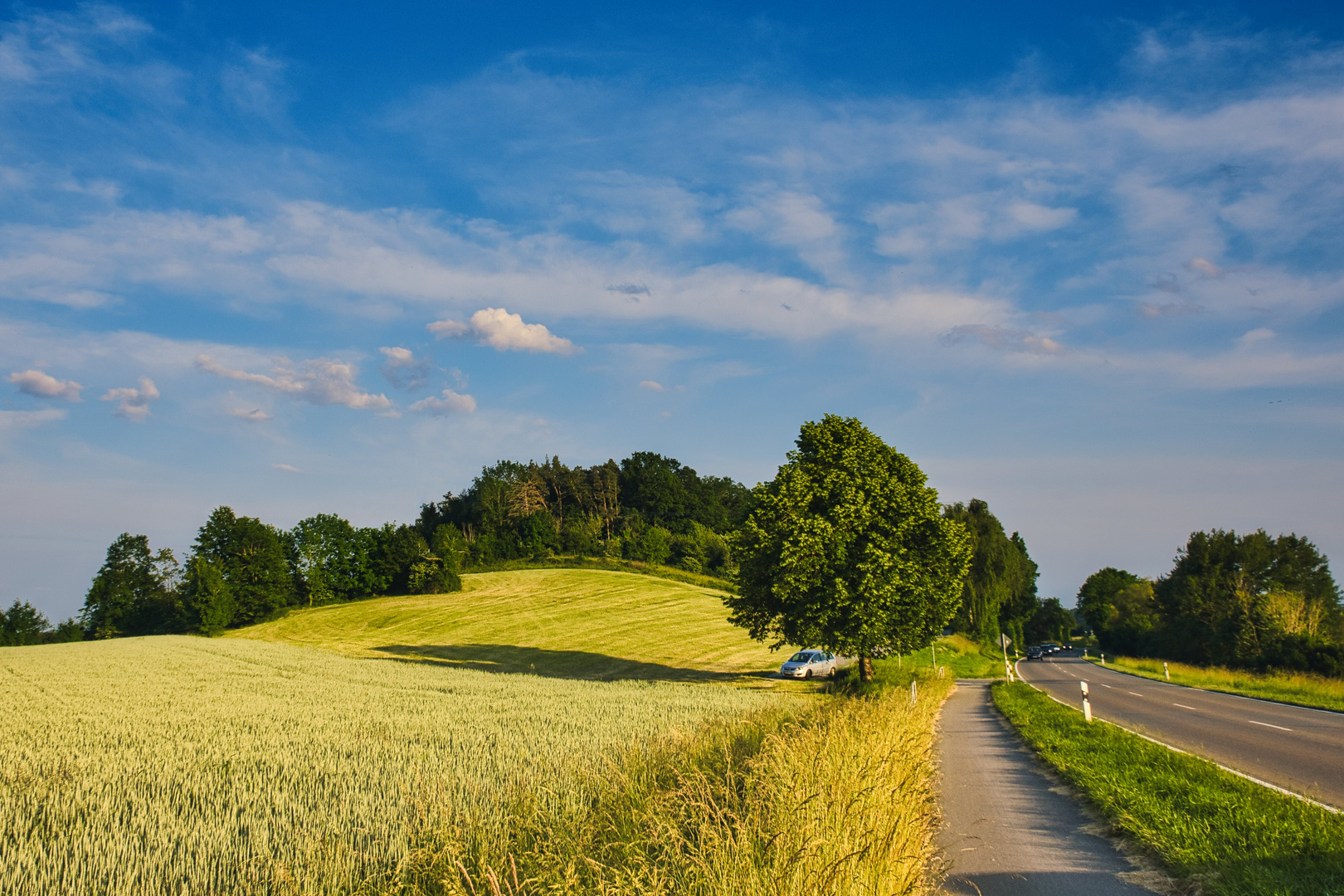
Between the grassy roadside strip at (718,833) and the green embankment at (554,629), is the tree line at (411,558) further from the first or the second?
the grassy roadside strip at (718,833)

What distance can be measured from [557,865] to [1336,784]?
11628 mm

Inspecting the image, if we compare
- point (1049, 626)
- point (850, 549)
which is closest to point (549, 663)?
point (850, 549)

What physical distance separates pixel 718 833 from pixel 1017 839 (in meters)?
5.03

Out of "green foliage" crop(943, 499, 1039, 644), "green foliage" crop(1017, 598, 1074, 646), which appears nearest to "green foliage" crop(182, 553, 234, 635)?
"green foliage" crop(943, 499, 1039, 644)

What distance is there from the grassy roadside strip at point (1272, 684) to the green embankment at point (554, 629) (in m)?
19.2

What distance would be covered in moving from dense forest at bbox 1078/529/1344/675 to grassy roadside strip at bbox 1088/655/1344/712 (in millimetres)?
1856

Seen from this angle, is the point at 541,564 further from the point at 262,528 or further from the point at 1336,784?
the point at 1336,784

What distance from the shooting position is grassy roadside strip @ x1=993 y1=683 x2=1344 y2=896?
6207 millimetres

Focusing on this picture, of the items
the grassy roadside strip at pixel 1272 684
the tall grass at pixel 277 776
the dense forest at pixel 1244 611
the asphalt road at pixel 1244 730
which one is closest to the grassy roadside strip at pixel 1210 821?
the asphalt road at pixel 1244 730

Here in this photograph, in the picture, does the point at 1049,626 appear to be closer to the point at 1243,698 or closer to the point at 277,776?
the point at 1243,698

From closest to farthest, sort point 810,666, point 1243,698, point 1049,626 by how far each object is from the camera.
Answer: point 1243,698
point 810,666
point 1049,626

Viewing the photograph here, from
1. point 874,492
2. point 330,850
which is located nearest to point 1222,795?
point 330,850

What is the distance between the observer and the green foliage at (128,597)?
76.4 metres

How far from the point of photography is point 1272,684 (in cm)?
2930
